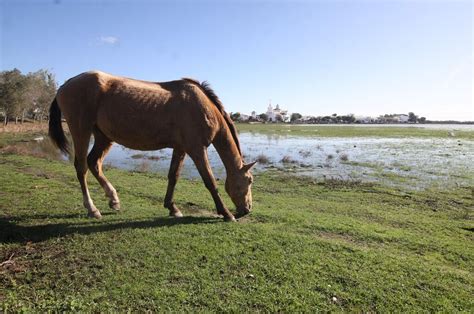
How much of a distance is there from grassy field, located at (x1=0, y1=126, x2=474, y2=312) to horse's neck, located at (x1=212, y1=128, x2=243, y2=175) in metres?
1.10

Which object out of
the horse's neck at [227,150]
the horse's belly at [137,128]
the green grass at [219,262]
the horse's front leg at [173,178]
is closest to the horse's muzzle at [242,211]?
the green grass at [219,262]

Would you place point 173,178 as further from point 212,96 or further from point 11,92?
point 11,92

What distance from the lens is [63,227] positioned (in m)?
5.62

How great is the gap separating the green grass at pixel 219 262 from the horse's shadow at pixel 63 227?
0.02 metres

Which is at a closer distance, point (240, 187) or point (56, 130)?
point (240, 187)

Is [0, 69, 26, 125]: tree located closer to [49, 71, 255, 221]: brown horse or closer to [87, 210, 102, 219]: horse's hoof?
[49, 71, 255, 221]: brown horse

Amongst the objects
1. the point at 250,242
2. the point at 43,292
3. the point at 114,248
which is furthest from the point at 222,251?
the point at 43,292

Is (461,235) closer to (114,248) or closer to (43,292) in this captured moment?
(114,248)

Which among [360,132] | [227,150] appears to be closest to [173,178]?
[227,150]

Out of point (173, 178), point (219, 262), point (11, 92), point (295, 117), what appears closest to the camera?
point (219, 262)

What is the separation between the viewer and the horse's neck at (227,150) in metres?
6.82

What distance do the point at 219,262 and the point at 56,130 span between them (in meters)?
4.79

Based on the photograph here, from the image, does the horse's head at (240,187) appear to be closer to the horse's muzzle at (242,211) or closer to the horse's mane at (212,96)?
the horse's muzzle at (242,211)

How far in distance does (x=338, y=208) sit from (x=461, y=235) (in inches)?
119
